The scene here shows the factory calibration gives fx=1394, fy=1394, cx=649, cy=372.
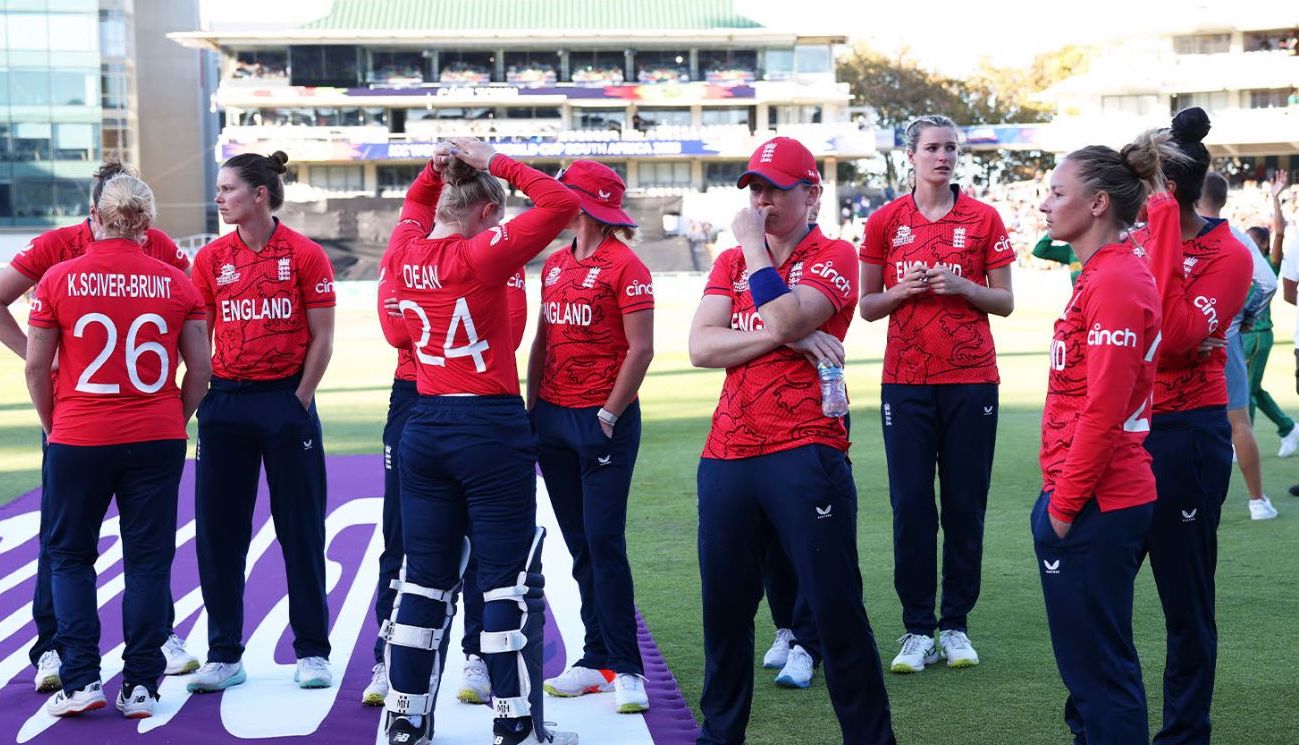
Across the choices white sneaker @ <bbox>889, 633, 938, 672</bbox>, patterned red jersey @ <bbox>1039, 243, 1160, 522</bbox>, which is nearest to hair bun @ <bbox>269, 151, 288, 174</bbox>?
white sneaker @ <bbox>889, 633, 938, 672</bbox>

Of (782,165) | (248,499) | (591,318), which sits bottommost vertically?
(248,499)

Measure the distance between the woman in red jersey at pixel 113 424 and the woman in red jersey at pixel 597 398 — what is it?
4.59ft

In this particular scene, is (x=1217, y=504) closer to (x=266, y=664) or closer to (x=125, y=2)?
(x=266, y=664)

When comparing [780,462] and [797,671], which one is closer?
[780,462]

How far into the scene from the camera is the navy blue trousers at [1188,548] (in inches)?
169

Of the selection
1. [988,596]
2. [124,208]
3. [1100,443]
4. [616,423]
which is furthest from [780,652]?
[124,208]

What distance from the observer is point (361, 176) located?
2657 inches

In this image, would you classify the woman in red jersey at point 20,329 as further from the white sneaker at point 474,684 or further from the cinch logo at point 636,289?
the cinch logo at point 636,289

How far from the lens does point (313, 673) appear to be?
220 inches

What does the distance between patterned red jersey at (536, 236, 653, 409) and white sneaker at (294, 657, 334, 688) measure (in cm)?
142

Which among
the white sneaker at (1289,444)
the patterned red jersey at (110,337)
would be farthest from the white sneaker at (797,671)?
the white sneaker at (1289,444)

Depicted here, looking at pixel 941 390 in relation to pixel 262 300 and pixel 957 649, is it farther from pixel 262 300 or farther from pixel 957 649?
pixel 262 300

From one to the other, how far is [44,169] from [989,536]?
66.7 metres

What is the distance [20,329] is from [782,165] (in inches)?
137
